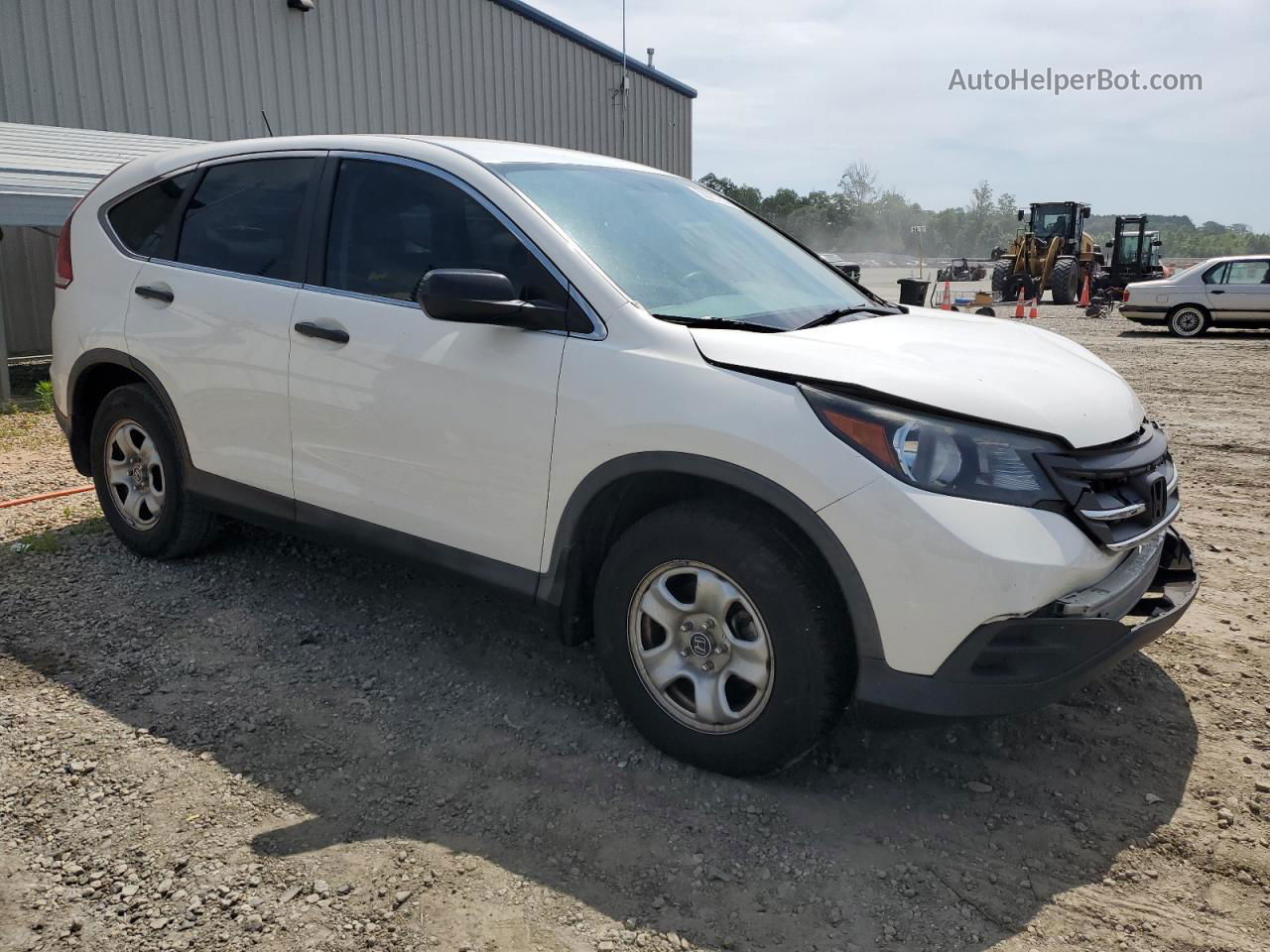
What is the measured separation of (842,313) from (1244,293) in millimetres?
16060

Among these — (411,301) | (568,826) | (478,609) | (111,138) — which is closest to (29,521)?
(478,609)

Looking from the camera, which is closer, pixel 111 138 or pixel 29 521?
pixel 29 521

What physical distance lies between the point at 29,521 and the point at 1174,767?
5.56 metres

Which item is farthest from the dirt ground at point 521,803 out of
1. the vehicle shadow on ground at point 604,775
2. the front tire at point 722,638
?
the front tire at point 722,638

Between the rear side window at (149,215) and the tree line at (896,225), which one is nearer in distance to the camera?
the rear side window at (149,215)

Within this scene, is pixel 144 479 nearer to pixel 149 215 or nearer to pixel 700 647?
pixel 149 215

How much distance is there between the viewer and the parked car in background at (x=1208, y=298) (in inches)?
638

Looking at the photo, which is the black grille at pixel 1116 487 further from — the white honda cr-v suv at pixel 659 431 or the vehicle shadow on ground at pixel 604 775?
the vehicle shadow on ground at pixel 604 775

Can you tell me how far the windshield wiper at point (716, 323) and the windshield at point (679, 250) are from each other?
0.8 inches

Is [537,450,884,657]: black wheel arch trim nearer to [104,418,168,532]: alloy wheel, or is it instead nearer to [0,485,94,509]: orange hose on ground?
[104,418,168,532]: alloy wheel

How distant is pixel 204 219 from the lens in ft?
13.5

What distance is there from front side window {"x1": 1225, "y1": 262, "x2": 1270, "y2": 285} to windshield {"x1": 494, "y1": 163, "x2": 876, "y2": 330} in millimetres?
15544

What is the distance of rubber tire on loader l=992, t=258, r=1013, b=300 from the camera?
2567cm

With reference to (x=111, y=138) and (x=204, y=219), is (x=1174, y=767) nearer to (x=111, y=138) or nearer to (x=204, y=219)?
(x=204, y=219)
